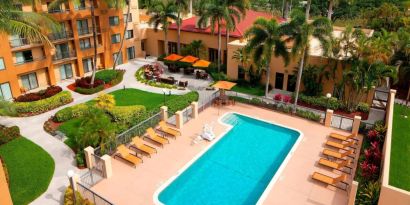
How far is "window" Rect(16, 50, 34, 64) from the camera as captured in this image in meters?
29.7

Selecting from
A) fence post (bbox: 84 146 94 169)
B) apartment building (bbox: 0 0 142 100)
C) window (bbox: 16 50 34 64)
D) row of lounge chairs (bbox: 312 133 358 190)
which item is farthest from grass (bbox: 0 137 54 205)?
row of lounge chairs (bbox: 312 133 358 190)

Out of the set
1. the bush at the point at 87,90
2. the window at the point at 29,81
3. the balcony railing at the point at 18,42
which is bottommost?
the bush at the point at 87,90

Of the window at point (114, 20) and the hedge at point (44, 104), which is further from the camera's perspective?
the window at point (114, 20)

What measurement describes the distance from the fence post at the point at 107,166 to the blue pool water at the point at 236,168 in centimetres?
353

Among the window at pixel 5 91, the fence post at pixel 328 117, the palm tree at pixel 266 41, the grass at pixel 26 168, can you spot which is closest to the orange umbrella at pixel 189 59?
the palm tree at pixel 266 41

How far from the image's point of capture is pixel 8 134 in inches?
887

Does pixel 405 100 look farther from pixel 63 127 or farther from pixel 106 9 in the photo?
pixel 106 9

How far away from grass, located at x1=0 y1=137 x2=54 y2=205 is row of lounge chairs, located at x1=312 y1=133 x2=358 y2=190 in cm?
1579

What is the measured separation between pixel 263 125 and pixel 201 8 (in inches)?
631

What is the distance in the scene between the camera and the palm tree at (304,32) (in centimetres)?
2370

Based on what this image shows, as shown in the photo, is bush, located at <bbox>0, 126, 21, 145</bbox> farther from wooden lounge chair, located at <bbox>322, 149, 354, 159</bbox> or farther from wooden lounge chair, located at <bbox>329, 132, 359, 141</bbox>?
wooden lounge chair, located at <bbox>329, 132, 359, 141</bbox>

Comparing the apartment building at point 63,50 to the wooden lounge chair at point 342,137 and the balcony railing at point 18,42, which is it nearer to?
the balcony railing at point 18,42

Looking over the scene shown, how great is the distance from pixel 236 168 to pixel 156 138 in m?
6.03

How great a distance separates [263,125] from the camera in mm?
25344
